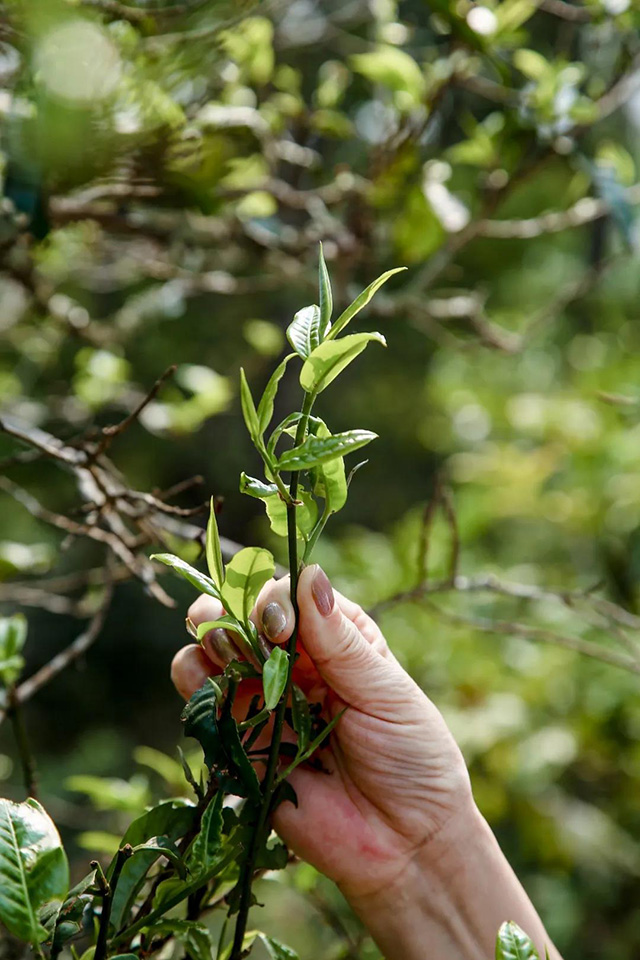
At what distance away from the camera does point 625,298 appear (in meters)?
3.66

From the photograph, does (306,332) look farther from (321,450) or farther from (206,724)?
(206,724)

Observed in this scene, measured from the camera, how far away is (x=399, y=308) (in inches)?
58.2

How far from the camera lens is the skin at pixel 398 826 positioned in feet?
2.72

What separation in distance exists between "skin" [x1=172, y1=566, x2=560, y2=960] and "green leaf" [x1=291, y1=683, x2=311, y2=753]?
0.45ft

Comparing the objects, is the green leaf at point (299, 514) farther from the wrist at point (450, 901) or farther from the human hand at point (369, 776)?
the wrist at point (450, 901)

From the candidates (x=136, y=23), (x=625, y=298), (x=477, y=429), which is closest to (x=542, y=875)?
(x=477, y=429)

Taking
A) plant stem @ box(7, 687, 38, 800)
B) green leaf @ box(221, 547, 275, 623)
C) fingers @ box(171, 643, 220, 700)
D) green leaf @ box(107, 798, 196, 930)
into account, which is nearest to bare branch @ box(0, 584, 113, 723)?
plant stem @ box(7, 687, 38, 800)

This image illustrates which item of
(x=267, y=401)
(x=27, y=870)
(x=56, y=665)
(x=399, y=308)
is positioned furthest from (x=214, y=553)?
(x=399, y=308)

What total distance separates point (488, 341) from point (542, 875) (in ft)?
6.49

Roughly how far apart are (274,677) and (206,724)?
0.27ft

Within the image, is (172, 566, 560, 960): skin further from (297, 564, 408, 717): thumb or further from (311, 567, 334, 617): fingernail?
(311, 567, 334, 617): fingernail

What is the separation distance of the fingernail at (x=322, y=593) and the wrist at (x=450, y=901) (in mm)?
320

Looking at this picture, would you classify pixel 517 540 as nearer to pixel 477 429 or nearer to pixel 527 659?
pixel 477 429

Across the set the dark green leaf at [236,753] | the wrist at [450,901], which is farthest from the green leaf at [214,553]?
the wrist at [450,901]
